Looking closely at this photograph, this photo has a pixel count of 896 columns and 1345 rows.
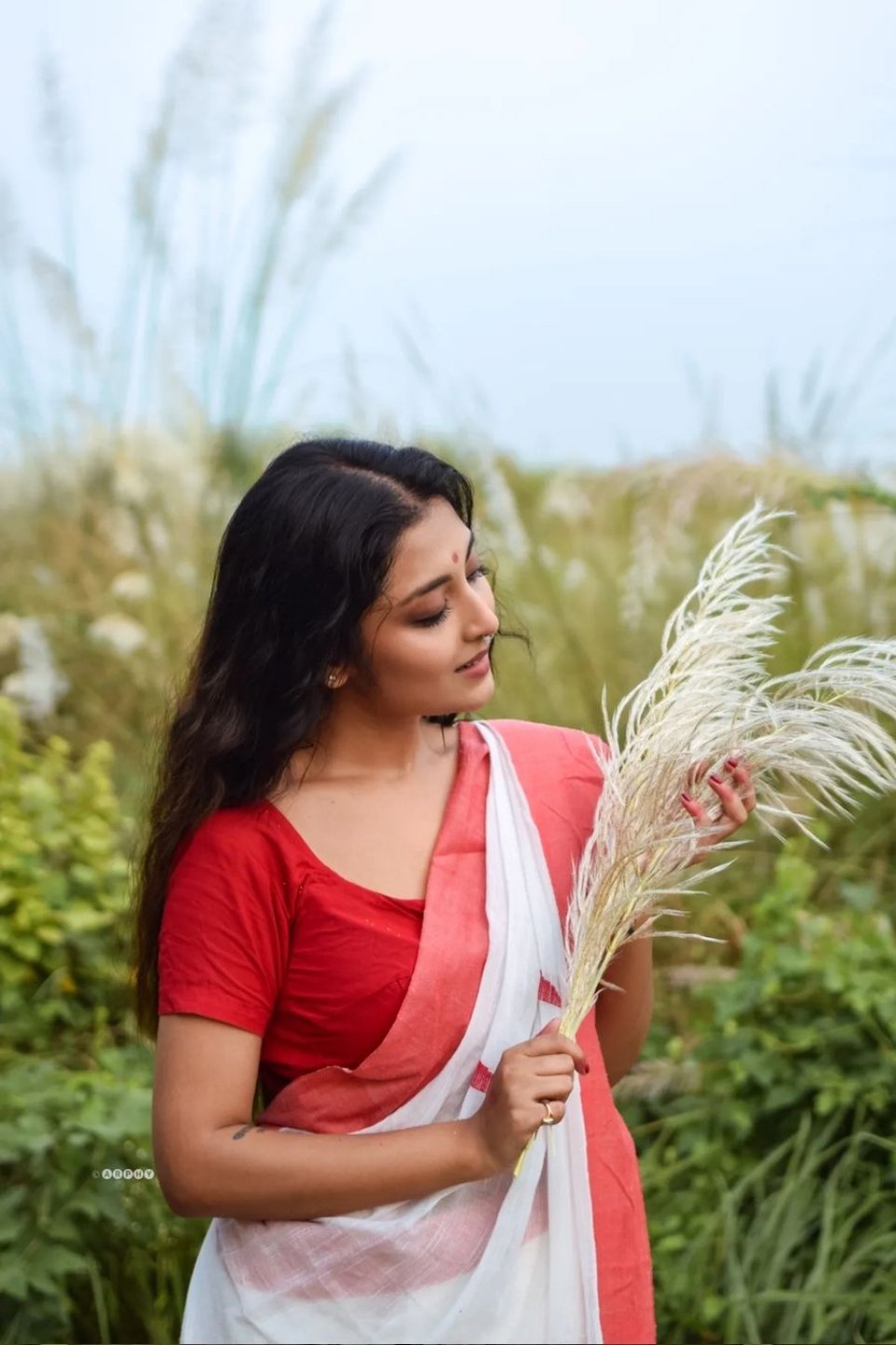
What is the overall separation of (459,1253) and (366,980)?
0.33 metres

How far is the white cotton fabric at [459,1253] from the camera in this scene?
6.10ft

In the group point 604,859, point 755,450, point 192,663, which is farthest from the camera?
point 755,450

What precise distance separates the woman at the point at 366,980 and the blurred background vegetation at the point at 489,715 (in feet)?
1.53

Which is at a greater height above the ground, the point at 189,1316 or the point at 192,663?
the point at 192,663

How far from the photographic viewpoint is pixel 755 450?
13.7ft

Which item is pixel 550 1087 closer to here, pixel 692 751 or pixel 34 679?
pixel 692 751

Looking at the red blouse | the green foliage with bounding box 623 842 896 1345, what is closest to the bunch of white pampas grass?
the red blouse

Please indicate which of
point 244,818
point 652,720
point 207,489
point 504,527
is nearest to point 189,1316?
point 244,818

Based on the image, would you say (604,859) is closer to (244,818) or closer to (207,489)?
(244,818)

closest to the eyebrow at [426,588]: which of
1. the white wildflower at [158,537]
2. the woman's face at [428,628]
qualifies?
the woman's face at [428,628]

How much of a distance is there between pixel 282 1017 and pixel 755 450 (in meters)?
2.62

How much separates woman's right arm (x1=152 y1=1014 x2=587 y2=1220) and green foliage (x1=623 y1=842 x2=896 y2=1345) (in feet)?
3.59

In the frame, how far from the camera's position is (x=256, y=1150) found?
5.96 feet

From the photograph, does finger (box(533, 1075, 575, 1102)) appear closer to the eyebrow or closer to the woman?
the woman
